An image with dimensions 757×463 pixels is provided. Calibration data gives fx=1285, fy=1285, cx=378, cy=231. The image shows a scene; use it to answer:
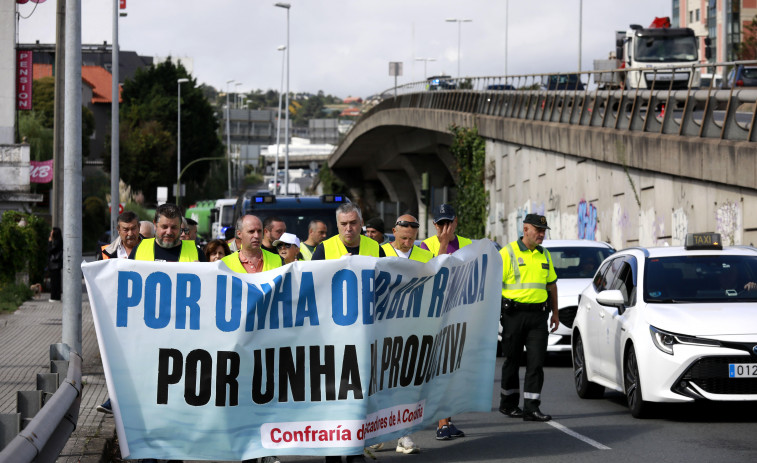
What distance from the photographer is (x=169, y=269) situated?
801cm

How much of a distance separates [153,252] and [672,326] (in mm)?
4524

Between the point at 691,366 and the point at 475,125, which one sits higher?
the point at 475,125

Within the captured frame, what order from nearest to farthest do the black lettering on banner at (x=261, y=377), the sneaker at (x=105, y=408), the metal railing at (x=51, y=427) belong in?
the metal railing at (x=51, y=427), the black lettering on banner at (x=261, y=377), the sneaker at (x=105, y=408)

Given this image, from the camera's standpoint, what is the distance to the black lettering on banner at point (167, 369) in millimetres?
7805

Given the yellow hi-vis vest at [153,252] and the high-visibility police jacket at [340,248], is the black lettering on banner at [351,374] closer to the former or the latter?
the high-visibility police jacket at [340,248]

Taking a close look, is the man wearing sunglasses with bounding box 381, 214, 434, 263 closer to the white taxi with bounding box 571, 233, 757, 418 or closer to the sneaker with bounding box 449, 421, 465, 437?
the sneaker with bounding box 449, 421, 465, 437

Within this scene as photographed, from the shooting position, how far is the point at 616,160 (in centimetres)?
2897

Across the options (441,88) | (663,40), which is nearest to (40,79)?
(441,88)

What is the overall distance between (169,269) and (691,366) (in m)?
4.81

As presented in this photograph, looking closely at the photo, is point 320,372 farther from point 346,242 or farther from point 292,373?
point 346,242

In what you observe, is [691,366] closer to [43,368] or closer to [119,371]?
[119,371]

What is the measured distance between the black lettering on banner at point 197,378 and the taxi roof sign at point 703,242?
6.00 metres

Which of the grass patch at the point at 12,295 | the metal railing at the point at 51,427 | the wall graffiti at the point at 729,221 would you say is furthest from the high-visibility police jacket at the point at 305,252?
the grass patch at the point at 12,295

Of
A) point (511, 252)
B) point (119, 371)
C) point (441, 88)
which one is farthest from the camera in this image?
point (441, 88)
